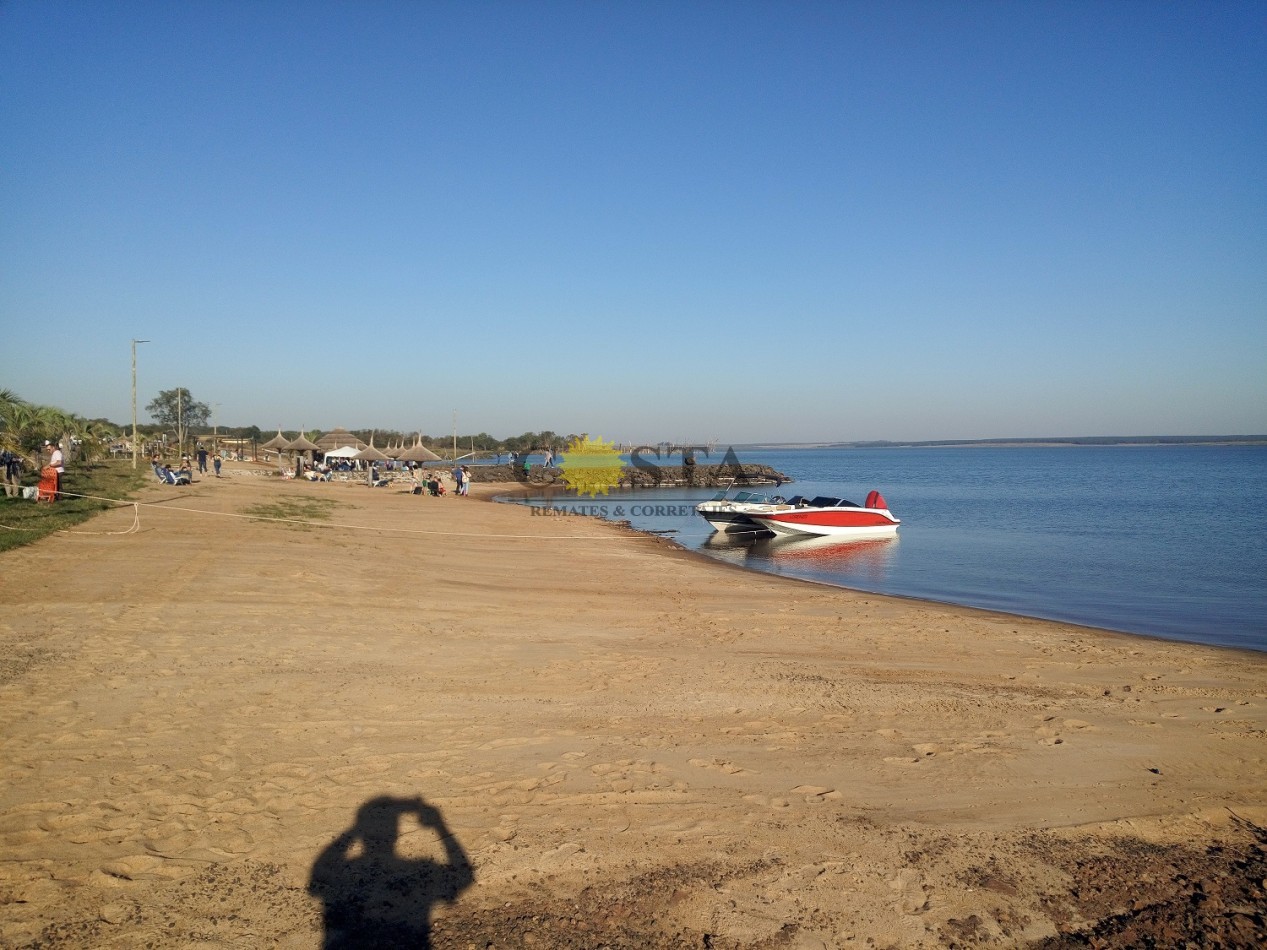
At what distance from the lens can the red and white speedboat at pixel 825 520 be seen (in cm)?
2828

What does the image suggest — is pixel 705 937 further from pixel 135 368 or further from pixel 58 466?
pixel 135 368

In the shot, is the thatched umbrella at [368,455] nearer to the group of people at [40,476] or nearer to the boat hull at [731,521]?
the group of people at [40,476]

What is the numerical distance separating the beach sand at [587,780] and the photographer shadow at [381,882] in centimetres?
2

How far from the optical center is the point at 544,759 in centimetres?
586

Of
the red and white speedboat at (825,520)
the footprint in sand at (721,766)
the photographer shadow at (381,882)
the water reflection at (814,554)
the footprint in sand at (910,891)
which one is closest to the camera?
the photographer shadow at (381,882)

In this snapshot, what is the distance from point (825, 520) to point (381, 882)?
25872mm

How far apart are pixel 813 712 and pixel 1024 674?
3.65m

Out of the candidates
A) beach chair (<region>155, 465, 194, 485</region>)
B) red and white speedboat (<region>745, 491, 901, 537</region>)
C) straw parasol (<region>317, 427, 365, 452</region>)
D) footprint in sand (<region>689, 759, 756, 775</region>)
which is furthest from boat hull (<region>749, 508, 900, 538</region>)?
straw parasol (<region>317, 427, 365, 452</region>)

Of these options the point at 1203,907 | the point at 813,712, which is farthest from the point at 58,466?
the point at 1203,907

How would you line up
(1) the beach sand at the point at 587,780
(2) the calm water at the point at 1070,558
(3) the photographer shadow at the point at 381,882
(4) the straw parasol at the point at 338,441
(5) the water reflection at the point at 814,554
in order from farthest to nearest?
(4) the straw parasol at the point at 338,441 → (5) the water reflection at the point at 814,554 → (2) the calm water at the point at 1070,558 → (1) the beach sand at the point at 587,780 → (3) the photographer shadow at the point at 381,882

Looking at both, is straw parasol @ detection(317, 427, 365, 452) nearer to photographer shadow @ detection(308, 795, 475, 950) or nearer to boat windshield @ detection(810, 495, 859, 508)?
boat windshield @ detection(810, 495, 859, 508)

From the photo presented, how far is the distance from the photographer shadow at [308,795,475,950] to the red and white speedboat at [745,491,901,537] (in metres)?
24.3

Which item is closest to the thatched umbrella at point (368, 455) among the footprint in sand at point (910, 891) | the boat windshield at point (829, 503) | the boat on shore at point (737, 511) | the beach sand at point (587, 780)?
the boat on shore at point (737, 511)

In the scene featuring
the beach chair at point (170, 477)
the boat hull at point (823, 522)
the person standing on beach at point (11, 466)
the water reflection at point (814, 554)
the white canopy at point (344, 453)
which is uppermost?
the white canopy at point (344, 453)
